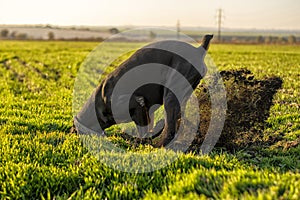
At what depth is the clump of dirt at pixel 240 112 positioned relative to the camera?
18.9 ft

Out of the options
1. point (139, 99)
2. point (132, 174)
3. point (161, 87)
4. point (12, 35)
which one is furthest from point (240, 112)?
point (12, 35)

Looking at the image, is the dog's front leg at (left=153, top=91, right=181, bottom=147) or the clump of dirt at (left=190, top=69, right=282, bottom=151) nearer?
the dog's front leg at (left=153, top=91, right=181, bottom=147)

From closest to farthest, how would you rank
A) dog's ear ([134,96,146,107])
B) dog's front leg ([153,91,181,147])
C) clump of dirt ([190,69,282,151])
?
dog's front leg ([153,91,181,147])
dog's ear ([134,96,146,107])
clump of dirt ([190,69,282,151])

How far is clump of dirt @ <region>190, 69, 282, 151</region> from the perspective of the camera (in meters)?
5.75

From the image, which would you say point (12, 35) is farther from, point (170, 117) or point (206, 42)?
point (170, 117)

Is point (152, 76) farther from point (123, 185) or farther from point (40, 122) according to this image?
point (40, 122)

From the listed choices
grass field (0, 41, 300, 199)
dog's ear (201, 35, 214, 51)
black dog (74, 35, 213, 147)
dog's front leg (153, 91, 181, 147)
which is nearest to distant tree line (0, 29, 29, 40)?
grass field (0, 41, 300, 199)

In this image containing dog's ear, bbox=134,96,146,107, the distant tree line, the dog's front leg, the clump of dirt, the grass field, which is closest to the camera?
the grass field

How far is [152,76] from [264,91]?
2.18 meters

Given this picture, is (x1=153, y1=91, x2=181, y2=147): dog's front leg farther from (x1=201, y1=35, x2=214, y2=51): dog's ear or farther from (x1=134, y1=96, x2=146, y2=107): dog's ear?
(x1=201, y1=35, x2=214, y2=51): dog's ear

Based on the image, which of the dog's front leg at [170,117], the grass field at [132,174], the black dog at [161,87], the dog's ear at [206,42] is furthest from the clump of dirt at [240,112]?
the dog's ear at [206,42]

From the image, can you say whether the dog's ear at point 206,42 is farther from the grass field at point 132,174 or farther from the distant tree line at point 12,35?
the distant tree line at point 12,35

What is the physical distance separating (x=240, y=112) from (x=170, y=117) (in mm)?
1422

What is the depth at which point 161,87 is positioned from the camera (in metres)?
5.39
